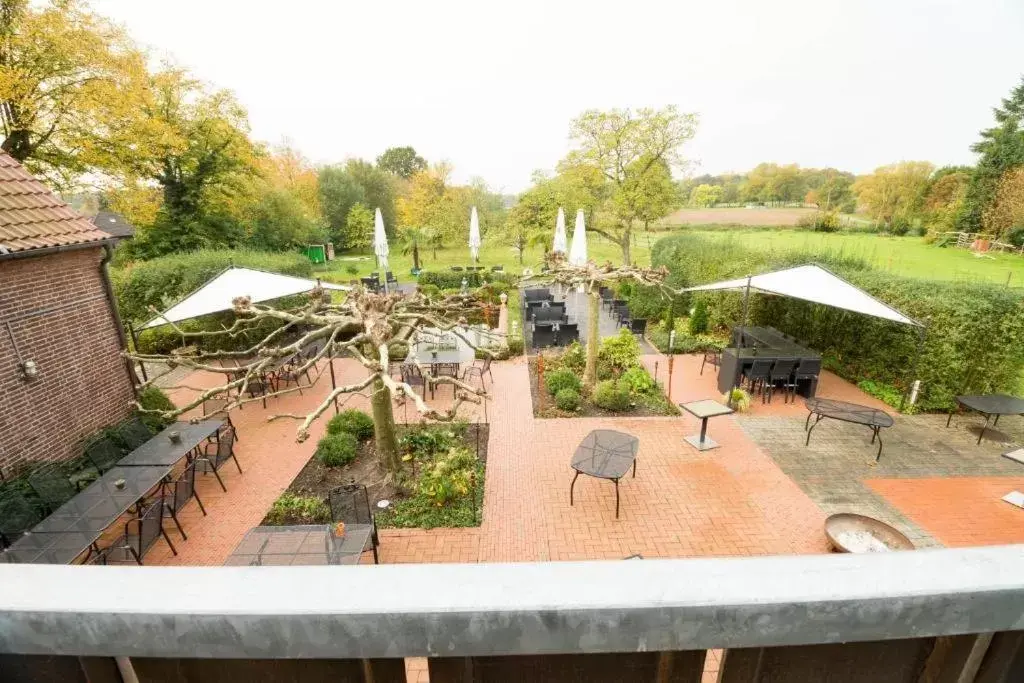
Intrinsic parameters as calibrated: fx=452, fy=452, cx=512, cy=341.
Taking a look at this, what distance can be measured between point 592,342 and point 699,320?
6.31m

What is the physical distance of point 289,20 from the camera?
17.5 metres

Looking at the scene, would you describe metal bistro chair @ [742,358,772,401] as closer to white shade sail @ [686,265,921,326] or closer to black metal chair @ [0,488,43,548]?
white shade sail @ [686,265,921,326]

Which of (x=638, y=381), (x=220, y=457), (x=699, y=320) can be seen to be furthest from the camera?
(x=699, y=320)

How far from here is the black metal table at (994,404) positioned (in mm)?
8398

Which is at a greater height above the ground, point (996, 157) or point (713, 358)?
point (996, 157)

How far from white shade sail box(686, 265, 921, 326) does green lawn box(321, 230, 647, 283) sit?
18.2m

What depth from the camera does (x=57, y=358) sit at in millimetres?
7598

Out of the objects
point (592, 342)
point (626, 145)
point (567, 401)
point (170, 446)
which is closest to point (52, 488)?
point (170, 446)

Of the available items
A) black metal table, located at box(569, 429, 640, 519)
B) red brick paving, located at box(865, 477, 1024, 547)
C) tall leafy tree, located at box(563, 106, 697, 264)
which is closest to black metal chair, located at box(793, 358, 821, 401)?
red brick paving, located at box(865, 477, 1024, 547)

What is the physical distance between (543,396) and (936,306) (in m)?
8.44

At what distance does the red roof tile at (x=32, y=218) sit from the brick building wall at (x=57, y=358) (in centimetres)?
29

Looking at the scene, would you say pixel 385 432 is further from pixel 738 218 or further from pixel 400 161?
pixel 400 161

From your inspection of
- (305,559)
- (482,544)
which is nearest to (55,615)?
(305,559)

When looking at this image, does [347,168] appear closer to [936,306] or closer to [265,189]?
[265,189]
